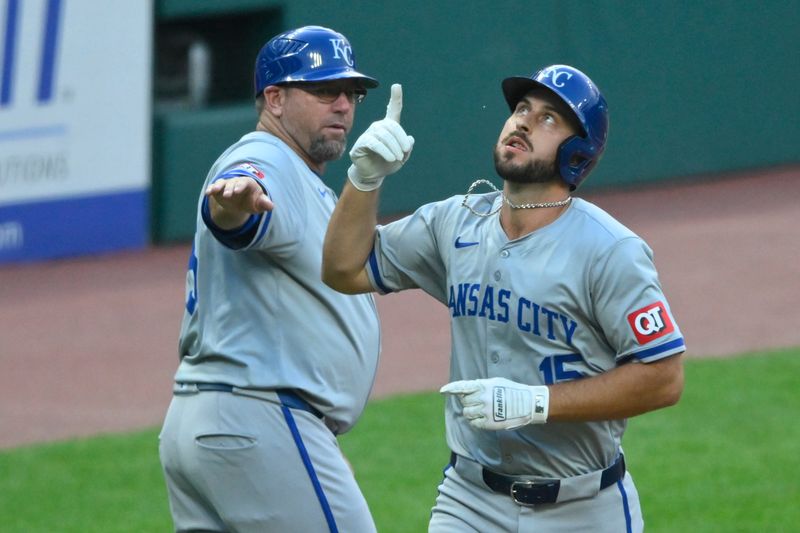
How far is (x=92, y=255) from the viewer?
12398 millimetres

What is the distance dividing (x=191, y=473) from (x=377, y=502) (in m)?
2.75

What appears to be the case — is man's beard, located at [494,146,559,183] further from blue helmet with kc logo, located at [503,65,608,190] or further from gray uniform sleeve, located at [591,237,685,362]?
gray uniform sleeve, located at [591,237,685,362]

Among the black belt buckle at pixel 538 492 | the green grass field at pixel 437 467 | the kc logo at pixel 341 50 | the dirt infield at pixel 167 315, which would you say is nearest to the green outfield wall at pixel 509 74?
the dirt infield at pixel 167 315

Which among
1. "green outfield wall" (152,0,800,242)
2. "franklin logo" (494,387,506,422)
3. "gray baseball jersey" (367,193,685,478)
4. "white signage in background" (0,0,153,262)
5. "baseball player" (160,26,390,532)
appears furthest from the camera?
"green outfield wall" (152,0,800,242)

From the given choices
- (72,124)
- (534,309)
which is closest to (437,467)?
(534,309)

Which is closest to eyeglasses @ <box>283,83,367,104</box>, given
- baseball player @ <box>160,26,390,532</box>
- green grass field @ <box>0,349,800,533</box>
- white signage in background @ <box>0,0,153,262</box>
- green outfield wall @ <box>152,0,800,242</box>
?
baseball player @ <box>160,26,390,532</box>

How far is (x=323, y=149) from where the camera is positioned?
465 cm

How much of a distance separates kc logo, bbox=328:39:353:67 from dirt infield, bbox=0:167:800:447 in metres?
4.14

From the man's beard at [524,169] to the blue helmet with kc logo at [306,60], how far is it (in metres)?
0.73

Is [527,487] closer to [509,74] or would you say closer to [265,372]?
[265,372]

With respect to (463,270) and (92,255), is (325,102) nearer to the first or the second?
(463,270)

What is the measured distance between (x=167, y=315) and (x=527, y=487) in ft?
22.6

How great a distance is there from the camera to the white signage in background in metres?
11.7

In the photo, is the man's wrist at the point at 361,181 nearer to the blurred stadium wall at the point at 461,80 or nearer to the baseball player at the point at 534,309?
the baseball player at the point at 534,309
